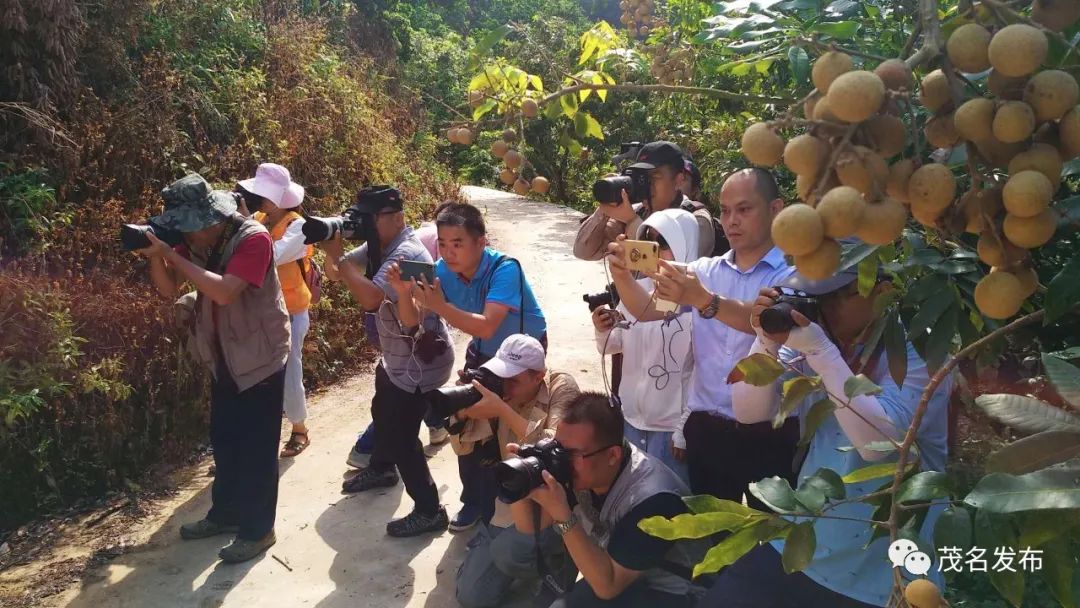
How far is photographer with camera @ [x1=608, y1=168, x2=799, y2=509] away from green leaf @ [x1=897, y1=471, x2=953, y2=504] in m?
1.22

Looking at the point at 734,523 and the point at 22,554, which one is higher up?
the point at 734,523

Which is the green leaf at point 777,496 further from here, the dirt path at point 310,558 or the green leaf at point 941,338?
the dirt path at point 310,558

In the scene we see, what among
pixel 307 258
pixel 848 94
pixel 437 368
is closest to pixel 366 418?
pixel 307 258

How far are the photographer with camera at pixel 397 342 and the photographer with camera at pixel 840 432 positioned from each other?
5.61 ft

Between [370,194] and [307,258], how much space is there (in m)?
0.86

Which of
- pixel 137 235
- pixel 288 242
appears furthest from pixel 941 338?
pixel 288 242

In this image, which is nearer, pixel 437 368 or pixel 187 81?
pixel 437 368

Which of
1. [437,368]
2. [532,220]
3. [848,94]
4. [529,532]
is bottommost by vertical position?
[532,220]

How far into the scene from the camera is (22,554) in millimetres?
4102

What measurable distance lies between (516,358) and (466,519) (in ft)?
3.40

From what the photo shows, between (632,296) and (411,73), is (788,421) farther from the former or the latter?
(411,73)

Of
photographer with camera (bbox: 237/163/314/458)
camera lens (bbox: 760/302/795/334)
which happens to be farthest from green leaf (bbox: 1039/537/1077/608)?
photographer with camera (bbox: 237/163/314/458)

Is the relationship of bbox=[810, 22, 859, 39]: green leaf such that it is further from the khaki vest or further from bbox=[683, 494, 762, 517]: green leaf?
the khaki vest

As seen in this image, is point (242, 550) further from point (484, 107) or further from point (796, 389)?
point (796, 389)
